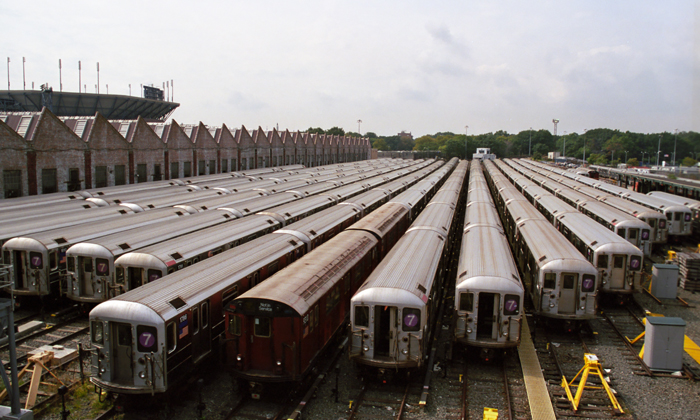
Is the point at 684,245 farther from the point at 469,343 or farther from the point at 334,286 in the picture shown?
the point at 334,286

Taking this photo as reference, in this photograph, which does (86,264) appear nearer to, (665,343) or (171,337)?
(171,337)

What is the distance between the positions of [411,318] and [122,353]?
25.2 ft

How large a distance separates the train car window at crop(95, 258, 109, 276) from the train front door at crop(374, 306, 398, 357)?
10.4m

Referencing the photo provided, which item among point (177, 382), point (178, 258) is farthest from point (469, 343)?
point (178, 258)

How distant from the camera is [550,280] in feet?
57.1

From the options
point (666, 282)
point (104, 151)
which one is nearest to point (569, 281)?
point (666, 282)

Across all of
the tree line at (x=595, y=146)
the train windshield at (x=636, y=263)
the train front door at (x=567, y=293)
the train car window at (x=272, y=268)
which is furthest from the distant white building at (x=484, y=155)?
the train car window at (x=272, y=268)

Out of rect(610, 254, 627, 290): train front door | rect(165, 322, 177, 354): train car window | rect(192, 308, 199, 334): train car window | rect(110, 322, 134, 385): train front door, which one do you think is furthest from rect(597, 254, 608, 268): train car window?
rect(110, 322, 134, 385): train front door

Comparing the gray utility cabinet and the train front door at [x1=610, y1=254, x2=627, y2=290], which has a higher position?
the train front door at [x1=610, y1=254, x2=627, y2=290]

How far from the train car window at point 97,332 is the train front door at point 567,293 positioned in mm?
15050

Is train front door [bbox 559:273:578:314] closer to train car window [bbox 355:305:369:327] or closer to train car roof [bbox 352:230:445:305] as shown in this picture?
train car roof [bbox 352:230:445:305]

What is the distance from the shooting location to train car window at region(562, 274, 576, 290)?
56.4ft

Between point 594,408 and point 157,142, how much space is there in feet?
133

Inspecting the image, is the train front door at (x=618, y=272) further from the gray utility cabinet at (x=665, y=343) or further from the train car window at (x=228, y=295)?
the train car window at (x=228, y=295)
